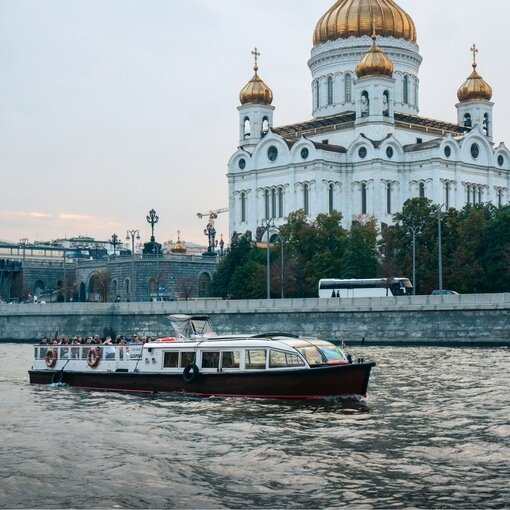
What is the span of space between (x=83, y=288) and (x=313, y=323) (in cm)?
5399

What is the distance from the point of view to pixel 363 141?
96.3 meters

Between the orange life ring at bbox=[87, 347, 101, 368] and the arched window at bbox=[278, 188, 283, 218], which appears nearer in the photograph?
the orange life ring at bbox=[87, 347, 101, 368]

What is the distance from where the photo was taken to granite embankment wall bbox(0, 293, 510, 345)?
5775 centimetres

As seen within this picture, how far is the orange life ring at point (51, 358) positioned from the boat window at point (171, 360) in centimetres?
581

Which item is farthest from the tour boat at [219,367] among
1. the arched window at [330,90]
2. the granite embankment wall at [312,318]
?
the arched window at [330,90]

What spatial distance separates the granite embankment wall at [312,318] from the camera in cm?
5775

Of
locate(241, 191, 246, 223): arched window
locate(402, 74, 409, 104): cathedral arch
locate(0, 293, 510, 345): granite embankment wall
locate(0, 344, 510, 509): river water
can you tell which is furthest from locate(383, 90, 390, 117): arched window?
locate(0, 344, 510, 509): river water

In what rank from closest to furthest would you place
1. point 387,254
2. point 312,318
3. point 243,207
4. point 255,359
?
point 255,359 → point 312,318 → point 387,254 → point 243,207

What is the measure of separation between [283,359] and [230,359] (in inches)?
79.7

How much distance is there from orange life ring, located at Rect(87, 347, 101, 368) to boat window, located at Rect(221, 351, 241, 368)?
19.3 feet

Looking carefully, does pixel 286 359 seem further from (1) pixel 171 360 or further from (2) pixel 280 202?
(2) pixel 280 202

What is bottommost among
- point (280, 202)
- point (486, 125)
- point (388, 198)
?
point (388, 198)

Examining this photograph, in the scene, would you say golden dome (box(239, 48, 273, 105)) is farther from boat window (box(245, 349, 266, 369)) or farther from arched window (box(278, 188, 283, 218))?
boat window (box(245, 349, 266, 369))

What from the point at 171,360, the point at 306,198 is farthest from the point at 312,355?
the point at 306,198
